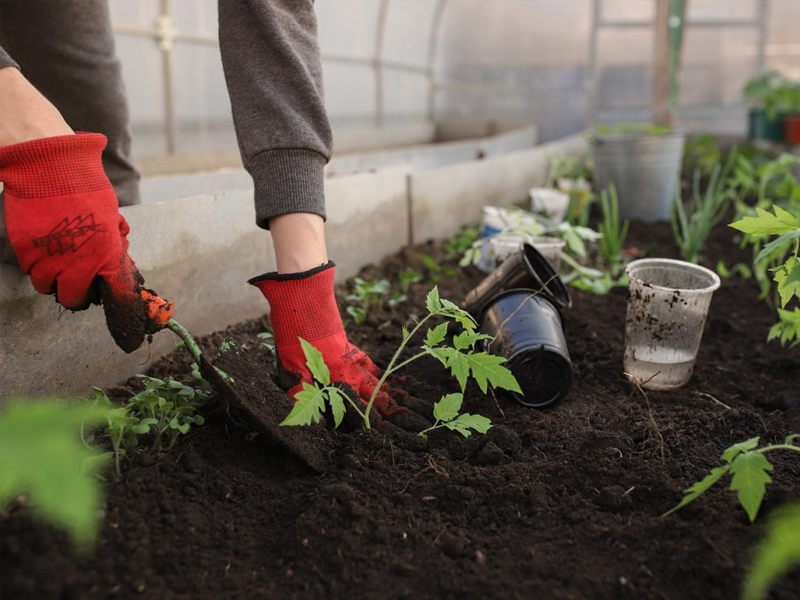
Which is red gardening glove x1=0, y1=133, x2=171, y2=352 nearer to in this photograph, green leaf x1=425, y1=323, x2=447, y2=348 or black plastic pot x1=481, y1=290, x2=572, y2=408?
green leaf x1=425, y1=323, x2=447, y2=348

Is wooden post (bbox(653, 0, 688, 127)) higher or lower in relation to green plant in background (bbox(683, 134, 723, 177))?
higher

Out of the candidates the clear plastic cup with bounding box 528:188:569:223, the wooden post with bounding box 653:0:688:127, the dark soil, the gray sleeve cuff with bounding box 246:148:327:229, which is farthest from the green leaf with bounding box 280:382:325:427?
the wooden post with bounding box 653:0:688:127

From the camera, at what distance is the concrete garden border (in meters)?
1.40

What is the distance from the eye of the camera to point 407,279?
243 centimetres

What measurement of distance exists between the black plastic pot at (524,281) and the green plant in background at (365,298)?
0.33m

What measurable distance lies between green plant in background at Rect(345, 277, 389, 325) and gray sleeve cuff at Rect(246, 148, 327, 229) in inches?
24.1

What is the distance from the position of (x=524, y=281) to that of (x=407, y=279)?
672 millimetres

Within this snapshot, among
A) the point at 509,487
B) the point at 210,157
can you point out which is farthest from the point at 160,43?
the point at 509,487

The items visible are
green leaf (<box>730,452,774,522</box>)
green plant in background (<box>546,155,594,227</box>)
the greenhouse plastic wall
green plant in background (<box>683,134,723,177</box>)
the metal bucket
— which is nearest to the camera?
green leaf (<box>730,452,774,522</box>)

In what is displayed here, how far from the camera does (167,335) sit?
68.5 inches

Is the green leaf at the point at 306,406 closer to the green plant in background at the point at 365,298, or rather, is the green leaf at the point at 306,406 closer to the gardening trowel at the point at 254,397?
the gardening trowel at the point at 254,397

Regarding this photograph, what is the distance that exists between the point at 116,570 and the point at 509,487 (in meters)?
0.62

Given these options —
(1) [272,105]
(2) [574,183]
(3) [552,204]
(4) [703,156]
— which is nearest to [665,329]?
(1) [272,105]

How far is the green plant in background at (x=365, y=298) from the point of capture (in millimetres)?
2080
